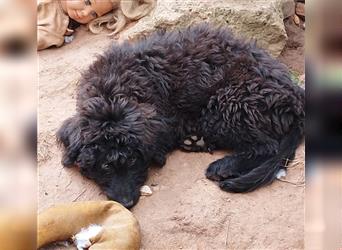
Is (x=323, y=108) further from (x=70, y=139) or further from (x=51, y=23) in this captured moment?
(x=51, y=23)

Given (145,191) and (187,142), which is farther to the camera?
(187,142)

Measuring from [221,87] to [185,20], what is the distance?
1443 mm

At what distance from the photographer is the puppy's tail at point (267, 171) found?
441cm

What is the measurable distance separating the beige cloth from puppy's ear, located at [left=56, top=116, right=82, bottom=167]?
228cm

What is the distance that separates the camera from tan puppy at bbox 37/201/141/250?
368cm

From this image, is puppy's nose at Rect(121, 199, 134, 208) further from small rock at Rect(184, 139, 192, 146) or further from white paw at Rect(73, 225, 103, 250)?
small rock at Rect(184, 139, 192, 146)

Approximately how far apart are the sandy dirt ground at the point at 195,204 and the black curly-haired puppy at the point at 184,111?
11 cm

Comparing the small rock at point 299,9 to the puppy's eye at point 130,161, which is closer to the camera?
the puppy's eye at point 130,161

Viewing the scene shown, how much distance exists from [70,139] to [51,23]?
8.99 ft

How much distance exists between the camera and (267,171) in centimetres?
450

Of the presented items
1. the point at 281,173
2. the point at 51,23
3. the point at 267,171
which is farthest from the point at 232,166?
the point at 51,23

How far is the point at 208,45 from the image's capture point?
5.03 metres

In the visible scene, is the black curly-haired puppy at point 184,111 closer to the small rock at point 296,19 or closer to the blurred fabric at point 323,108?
the small rock at point 296,19

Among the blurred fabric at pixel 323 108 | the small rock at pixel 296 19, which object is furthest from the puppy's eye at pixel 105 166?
the small rock at pixel 296 19
